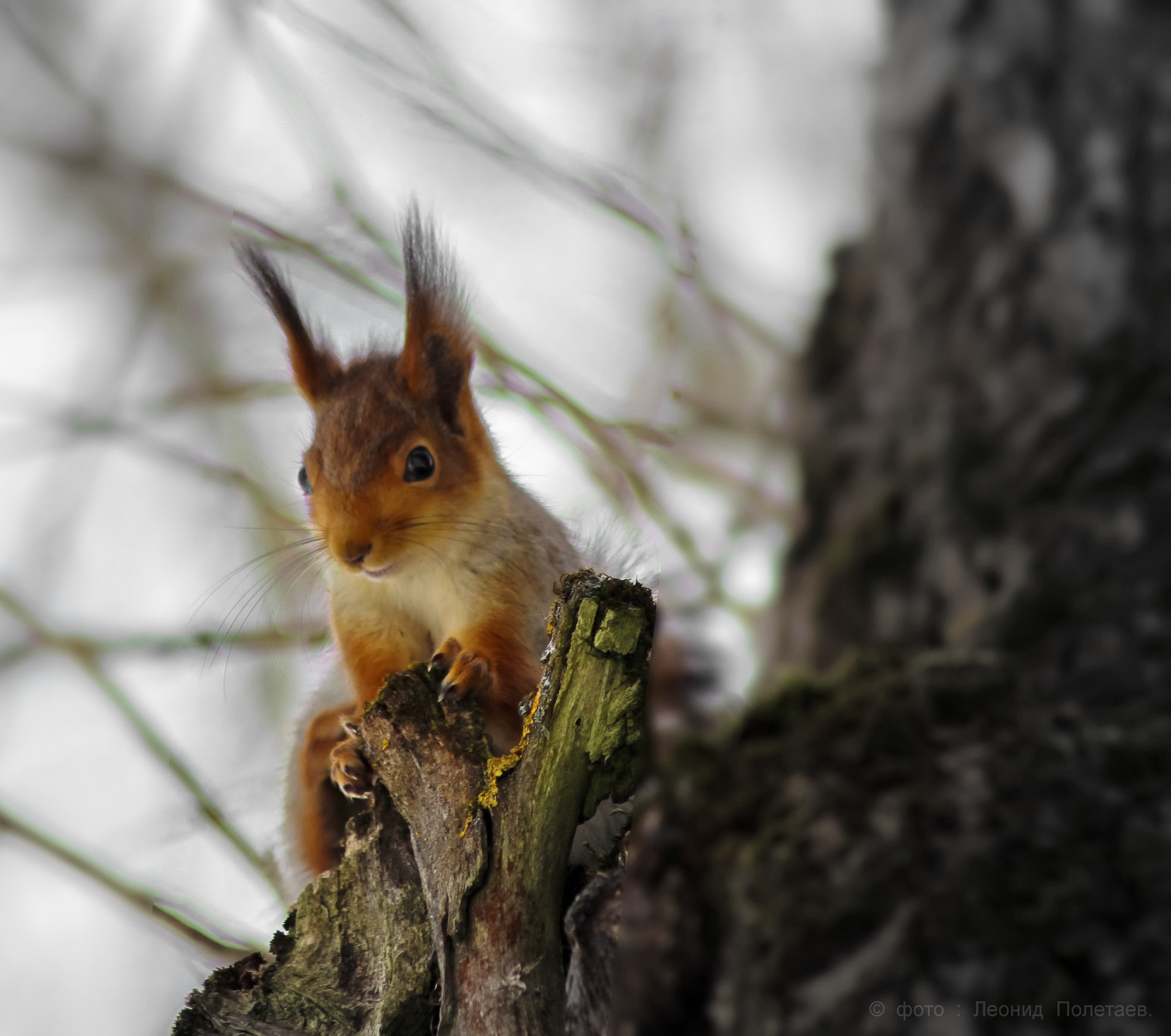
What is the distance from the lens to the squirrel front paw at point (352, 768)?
0.73 metres

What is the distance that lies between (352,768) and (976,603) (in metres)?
0.50

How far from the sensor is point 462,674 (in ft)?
2.27

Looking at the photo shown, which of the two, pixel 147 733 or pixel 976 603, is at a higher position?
pixel 147 733

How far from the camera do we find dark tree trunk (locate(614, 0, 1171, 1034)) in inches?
15.6

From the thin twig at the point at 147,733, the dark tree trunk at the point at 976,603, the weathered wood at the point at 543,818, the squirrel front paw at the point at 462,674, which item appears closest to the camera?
the dark tree trunk at the point at 976,603

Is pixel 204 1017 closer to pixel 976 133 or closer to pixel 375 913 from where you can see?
pixel 375 913

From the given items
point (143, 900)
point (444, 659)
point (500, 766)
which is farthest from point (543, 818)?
point (143, 900)

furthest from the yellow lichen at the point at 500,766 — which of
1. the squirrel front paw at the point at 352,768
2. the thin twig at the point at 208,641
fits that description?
the thin twig at the point at 208,641

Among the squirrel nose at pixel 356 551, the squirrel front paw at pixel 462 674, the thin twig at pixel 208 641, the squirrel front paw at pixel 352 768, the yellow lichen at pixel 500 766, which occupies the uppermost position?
the thin twig at pixel 208 641

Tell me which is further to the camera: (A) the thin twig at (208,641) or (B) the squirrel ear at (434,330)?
(A) the thin twig at (208,641)

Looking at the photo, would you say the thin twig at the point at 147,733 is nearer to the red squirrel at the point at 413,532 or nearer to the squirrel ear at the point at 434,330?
the red squirrel at the point at 413,532

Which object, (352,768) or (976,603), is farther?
(352,768)

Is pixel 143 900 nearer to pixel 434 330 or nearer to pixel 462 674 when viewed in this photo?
pixel 462 674

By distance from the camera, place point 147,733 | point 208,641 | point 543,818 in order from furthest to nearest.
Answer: point 147,733
point 208,641
point 543,818
